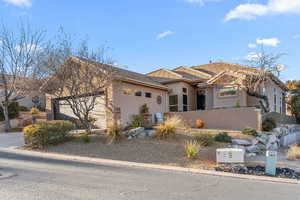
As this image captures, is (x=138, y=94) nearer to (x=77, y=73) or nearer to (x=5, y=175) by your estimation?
(x=77, y=73)

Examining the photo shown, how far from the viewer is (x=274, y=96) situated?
66.9ft

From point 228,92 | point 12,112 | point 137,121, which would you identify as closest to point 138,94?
point 137,121

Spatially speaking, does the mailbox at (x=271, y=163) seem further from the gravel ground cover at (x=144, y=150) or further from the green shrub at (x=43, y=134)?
the green shrub at (x=43, y=134)

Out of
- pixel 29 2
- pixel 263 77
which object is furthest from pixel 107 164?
pixel 263 77

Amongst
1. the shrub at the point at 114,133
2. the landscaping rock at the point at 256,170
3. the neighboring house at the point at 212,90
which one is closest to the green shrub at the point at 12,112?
the shrub at the point at 114,133

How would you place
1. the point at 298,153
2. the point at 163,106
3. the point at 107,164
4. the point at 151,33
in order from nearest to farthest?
1. the point at 107,164
2. the point at 298,153
3. the point at 151,33
4. the point at 163,106

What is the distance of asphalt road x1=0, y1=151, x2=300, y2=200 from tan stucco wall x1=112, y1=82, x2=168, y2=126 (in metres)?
7.39

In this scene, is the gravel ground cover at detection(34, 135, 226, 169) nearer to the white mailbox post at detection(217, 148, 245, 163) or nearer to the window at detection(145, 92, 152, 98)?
the white mailbox post at detection(217, 148, 245, 163)

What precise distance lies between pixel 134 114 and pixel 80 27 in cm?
696

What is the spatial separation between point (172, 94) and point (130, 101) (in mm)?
5529

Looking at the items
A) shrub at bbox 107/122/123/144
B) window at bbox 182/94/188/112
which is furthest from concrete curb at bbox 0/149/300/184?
window at bbox 182/94/188/112

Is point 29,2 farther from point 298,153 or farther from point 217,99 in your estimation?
point 298,153

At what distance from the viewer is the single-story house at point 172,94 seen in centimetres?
Result: 1516

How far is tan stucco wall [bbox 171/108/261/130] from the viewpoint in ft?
44.9
